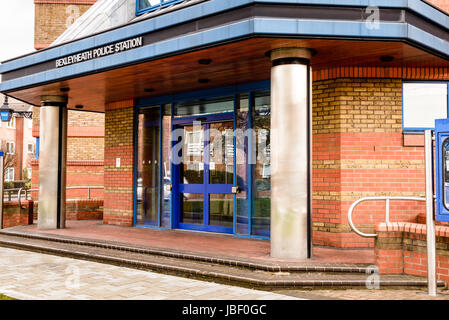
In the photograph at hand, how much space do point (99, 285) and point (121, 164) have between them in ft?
20.0

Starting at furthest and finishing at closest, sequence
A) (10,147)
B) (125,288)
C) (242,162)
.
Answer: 1. (10,147)
2. (242,162)
3. (125,288)

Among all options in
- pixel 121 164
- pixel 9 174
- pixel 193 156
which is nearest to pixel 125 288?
pixel 193 156

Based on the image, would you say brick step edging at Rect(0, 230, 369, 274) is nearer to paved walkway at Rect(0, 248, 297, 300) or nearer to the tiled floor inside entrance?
the tiled floor inside entrance

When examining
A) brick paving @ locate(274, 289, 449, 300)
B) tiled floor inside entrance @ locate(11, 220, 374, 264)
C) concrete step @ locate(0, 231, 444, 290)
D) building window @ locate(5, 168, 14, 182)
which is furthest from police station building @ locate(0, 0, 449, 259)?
building window @ locate(5, 168, 14, 182)

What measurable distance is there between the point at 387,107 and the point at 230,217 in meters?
3.74

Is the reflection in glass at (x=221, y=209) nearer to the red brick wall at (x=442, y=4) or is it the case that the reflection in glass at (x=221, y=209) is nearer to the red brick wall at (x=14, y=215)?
the red brick wall at (x=442, y=4)

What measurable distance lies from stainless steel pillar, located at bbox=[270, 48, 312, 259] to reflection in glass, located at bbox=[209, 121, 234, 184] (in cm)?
288

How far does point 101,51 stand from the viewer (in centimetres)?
866

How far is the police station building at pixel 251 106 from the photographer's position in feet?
22.3

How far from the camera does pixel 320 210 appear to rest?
8.44 metres

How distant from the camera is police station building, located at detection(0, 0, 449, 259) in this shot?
22.3 ft

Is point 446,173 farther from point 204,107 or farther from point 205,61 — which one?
point 204,107

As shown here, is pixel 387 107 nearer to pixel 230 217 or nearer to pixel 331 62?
pixel 331 62
